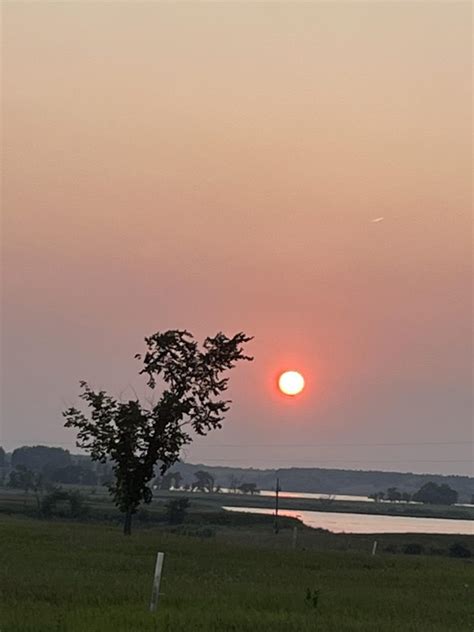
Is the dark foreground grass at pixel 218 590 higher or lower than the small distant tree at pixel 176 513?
lower

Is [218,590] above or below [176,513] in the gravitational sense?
below

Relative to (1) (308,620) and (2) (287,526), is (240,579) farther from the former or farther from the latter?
(2) (287,526)

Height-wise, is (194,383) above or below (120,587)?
above

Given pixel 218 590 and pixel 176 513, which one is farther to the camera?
pixel 176 513

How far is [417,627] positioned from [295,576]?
13.4 metres

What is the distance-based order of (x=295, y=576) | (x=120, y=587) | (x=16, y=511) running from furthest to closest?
(x=16, y=511) < (x=295, y=576) < (x=120, y=587)

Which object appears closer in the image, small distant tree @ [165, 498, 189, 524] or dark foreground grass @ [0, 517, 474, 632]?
dark foreground grass @ [0, 517, 474, 632]

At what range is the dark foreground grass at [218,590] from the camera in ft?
76.6

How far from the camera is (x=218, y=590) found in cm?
3038

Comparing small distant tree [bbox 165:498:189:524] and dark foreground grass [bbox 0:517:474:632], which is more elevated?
small distant tree [bbox 165:498:189:524]

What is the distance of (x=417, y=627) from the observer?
24453 mm

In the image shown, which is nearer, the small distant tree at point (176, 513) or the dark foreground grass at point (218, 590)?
the dark foreground grass at point (218, 590)

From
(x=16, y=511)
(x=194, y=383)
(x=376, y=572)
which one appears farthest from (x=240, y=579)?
(x=16, y=511)

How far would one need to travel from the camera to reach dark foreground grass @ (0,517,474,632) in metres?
23.4
